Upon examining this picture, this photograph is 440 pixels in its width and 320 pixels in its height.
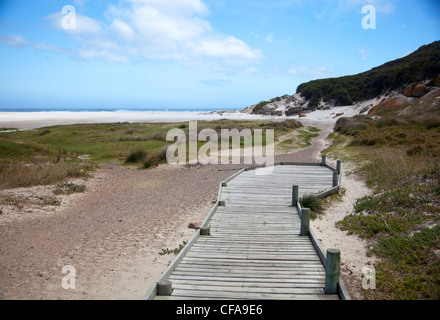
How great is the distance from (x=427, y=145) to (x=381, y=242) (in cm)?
1044

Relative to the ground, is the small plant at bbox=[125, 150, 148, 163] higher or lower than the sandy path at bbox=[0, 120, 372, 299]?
higher

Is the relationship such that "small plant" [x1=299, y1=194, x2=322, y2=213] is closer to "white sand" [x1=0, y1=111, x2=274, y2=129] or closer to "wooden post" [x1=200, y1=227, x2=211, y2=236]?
"wooden post" [x1=200, y1=227, x2=211, y2=236]

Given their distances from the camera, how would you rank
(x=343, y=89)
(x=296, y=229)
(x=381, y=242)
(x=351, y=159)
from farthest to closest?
1. (x=343, y=89)
2. (x=351, y=159)
3. (x=296, y=229)
4. (x=381, y=242)

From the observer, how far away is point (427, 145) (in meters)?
14.6

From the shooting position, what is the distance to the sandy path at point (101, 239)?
5484 millimetres

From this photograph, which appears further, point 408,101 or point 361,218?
point 408,101

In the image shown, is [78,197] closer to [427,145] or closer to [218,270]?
[218,270]

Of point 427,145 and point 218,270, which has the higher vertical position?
point 427,145

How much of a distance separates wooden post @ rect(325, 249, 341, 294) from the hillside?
44.6 meters

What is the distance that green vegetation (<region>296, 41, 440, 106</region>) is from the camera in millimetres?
49884

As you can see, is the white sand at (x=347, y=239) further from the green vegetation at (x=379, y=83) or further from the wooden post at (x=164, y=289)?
the green vegetation at (x=379, y=83)

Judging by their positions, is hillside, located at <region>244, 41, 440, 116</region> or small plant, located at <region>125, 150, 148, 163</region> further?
hillside, located at <region>244, 41, 440, 116</region>

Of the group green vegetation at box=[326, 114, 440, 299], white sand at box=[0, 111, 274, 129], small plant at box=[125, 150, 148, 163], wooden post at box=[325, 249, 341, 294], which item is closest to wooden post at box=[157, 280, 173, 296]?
wooden post at box=[325, 249, 341, 294]

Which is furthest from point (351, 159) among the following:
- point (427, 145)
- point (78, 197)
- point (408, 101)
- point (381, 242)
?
point (408, 101)
